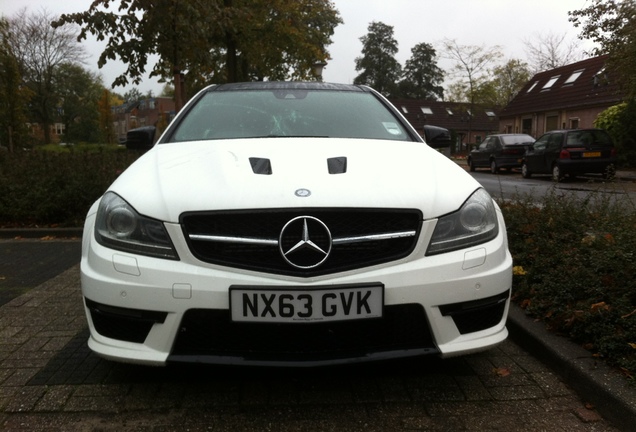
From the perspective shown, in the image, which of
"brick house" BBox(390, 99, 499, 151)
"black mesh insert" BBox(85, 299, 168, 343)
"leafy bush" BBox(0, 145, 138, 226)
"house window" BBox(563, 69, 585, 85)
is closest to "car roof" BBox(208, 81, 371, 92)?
"black mesh insert" BBox(85, 299, 168, 343)

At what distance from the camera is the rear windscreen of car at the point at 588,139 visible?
17328 millimetres

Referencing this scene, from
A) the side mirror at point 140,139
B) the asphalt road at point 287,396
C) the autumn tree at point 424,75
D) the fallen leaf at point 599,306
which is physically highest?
the autumn tree at point 424,75

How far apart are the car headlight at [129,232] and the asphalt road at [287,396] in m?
0.52

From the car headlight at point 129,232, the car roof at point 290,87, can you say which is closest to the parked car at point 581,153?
the car roof at point 290,87

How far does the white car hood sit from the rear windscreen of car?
52.3 ft

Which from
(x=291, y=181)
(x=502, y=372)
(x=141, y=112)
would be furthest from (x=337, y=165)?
(x=141, y=112)

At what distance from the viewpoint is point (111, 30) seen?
32.6 ft

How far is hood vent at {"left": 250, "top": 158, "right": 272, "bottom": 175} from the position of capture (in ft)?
9.08

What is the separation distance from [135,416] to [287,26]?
66.2 feet

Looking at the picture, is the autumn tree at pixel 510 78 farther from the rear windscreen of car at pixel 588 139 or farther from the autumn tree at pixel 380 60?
the rear windscreen of car at pixel 588 139

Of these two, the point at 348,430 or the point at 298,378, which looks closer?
the point at 348,430

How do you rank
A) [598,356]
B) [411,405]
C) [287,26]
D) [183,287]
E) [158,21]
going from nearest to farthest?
[183,287], [411,405], [598,356], [158,21], [287,26]

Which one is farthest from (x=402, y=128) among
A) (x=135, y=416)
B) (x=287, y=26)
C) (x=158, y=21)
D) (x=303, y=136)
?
(x=287, y=26)

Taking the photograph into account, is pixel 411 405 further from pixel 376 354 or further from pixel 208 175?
pixel 208 175
